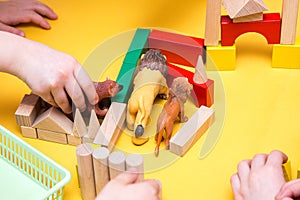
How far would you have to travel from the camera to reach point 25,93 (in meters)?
0.89

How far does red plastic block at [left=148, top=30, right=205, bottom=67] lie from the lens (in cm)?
92

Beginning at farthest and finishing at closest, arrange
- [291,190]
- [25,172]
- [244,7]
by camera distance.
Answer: [244,7] → [25,172] → [291,190]

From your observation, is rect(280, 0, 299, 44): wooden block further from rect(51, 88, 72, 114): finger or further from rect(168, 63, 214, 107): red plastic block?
rect(51, 88, 72, 114): finger

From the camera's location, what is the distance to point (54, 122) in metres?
0.80

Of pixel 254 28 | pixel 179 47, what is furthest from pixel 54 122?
pixel 254 28

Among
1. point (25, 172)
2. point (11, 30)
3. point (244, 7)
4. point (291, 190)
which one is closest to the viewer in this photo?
point (291, 190)

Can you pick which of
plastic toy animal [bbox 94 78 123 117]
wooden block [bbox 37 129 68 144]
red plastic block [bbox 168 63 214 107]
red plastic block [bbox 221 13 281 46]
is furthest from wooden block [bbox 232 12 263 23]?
wooden block [bbox 37 129 68 144]

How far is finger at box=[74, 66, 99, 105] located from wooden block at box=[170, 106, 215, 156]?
0.41 feet

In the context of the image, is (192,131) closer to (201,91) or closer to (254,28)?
(201,91)

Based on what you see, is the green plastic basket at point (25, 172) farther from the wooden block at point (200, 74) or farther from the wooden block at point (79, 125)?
the wooden block at point (200, 74)

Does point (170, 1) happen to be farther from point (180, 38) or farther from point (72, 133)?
point (72, 133)

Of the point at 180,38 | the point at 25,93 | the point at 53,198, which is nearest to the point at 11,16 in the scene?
the point at 25,93

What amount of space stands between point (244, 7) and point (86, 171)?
368mm

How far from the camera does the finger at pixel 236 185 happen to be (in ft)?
2.29
